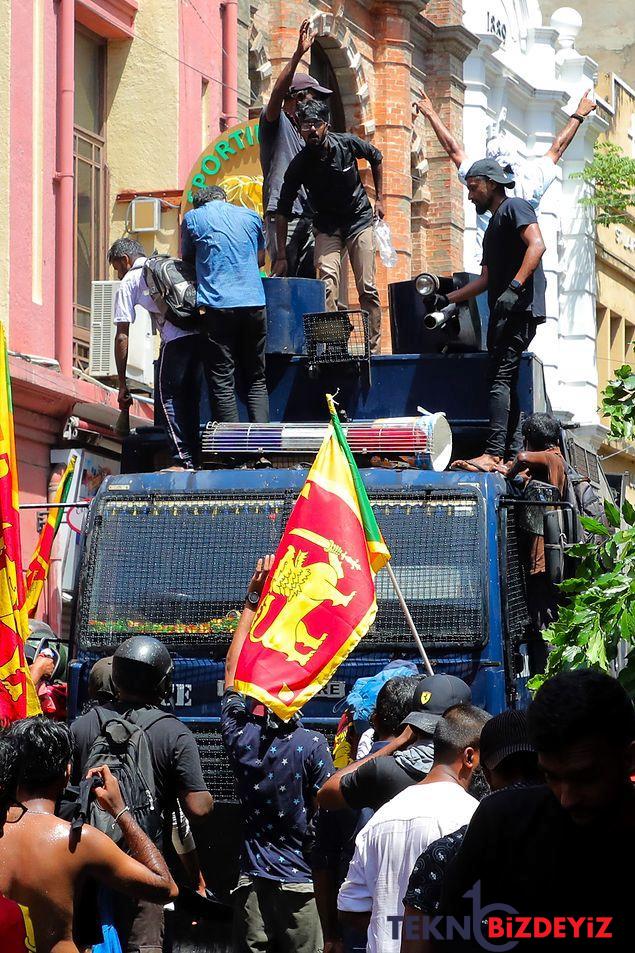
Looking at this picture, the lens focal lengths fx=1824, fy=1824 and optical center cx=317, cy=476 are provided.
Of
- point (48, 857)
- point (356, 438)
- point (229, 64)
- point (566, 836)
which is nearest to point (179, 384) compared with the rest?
point (356, 438)

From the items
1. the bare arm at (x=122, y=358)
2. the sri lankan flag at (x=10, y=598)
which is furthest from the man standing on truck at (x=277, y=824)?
the bare arm at (x=122, y=358)

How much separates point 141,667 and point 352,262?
5.19m

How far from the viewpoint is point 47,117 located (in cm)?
1684

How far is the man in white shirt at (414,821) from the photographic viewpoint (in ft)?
17.2

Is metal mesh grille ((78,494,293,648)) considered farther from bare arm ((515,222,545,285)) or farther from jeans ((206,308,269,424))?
bare arm ((515,222,545,285))

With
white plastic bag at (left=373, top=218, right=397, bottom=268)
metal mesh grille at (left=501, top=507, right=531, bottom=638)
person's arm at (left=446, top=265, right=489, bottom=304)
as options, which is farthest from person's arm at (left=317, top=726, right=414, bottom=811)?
white plastic bag at (left=373, top=218, right=397, bottom=268)

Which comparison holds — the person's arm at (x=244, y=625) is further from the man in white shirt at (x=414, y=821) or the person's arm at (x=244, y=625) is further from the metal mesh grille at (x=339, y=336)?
the metal mesh grille at (x=339, y=336)

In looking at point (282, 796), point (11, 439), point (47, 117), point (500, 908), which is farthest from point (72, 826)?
point (47, 117)

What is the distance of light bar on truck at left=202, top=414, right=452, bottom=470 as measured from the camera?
964 cm

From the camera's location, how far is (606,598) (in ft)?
25.0

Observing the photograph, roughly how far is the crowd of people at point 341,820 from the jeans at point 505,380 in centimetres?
252

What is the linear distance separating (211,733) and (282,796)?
6.19ft

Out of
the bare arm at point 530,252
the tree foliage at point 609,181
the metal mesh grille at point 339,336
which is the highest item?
the tree foliage at point 609,181

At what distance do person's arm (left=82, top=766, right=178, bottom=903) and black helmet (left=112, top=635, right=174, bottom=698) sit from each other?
1.39 meters
